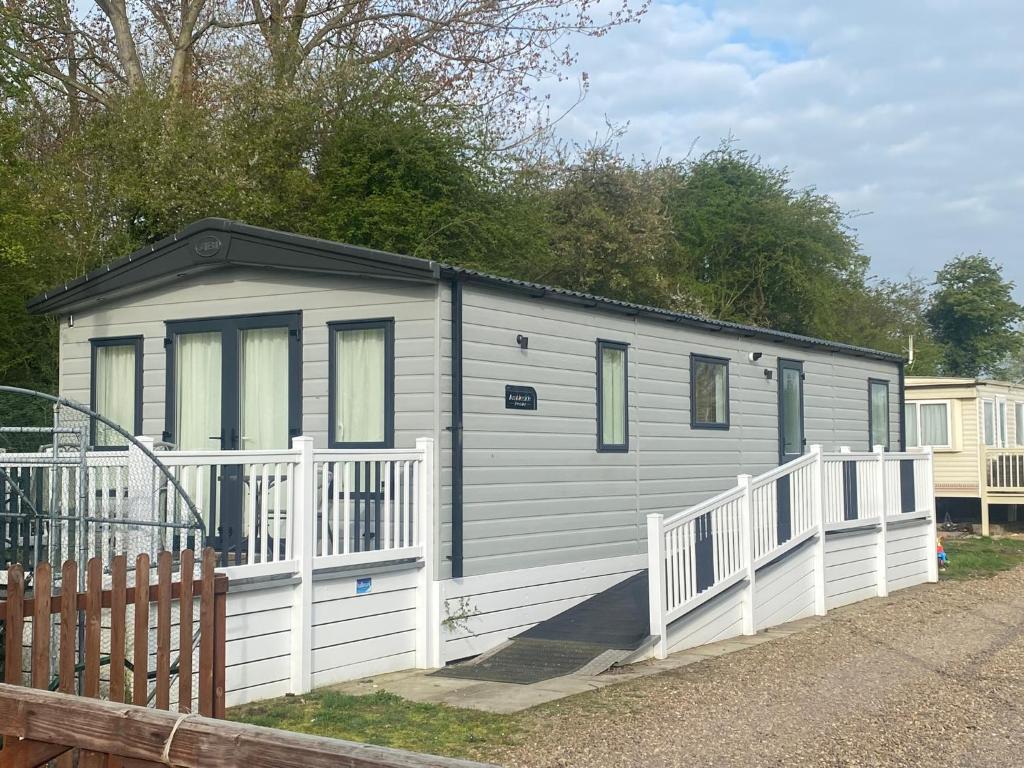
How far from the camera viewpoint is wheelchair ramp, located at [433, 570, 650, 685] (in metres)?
9.15

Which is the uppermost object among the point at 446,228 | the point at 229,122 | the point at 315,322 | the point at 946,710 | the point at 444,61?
the point at 444,61

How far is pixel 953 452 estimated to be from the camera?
25.3 meters

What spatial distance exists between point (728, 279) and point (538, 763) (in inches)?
1051

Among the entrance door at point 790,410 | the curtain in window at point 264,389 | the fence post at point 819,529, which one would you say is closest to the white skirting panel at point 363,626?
the curtain in window at point 264,389

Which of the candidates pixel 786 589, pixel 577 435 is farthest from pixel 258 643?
pixel 786 589

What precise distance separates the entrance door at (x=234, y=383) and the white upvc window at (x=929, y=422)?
61.6 feet

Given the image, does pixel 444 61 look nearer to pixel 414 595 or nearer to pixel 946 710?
pixel 414 595

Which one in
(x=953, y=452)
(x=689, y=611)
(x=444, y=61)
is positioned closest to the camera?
(x=689, y=611)

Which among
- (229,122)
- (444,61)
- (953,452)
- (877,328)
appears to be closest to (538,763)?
(229,122)

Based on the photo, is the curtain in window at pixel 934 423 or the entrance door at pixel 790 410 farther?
the curtain in window at pixel 934 423

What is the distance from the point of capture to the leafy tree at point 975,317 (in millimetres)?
54312

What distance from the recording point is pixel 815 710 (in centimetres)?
769

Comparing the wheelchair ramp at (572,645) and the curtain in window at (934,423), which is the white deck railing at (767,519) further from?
the curtain in window at (934,423)

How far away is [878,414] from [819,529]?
5832 millimetres
